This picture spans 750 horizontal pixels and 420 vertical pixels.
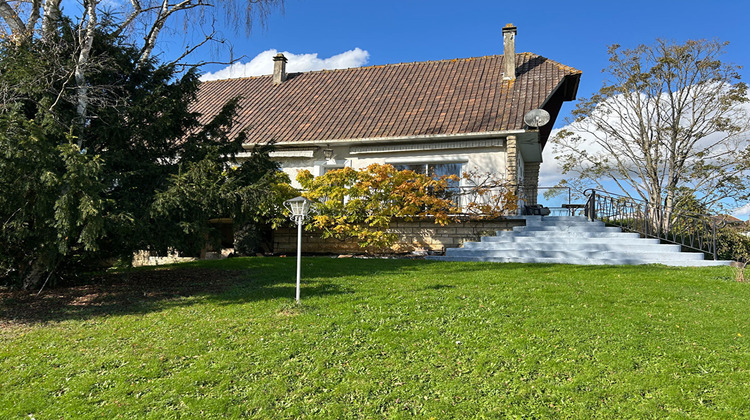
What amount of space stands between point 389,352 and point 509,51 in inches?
521

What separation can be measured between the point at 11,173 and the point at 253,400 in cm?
481

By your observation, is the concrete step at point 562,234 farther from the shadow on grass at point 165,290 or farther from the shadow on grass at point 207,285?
the shadow on grass at point 165,290

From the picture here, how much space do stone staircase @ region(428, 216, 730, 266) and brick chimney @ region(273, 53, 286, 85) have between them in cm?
1141

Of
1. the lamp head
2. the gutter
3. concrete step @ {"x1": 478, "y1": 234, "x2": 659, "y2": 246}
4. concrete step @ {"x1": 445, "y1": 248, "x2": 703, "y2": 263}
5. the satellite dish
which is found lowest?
concrete step @ {"x1": 445, "y1": 248, "x2": 703, "y2": 263}

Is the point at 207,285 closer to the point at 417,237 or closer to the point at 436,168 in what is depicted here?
the point at 417,237

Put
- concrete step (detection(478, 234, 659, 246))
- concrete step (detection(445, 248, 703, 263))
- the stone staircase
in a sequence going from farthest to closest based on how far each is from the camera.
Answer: concrete step (detection(478, 234, 659, 246))
the stone staircase
concrete step (detection(445, 248, 703, 263))

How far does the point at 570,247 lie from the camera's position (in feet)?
37.2

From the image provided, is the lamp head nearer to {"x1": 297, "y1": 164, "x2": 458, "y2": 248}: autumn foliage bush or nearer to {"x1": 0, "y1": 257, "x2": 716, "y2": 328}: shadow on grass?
{"x1": 0, "y1": 257, "x2": 716, "y2": 328}: shadow on grass

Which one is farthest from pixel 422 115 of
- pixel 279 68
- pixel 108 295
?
pixel 108 295

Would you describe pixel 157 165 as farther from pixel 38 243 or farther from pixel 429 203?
pixel 429 203

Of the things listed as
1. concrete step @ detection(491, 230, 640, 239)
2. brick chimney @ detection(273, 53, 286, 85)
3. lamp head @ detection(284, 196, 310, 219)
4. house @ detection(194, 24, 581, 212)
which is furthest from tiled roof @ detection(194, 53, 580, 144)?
lamp head @ detection(284, 196, 310, 219)

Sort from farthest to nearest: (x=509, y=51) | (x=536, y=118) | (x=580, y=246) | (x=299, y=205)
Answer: (x=509, y=51) → (x=536, y=118) → (x=580, y=246) → (x=299, y=205)

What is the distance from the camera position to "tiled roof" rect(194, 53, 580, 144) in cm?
1398

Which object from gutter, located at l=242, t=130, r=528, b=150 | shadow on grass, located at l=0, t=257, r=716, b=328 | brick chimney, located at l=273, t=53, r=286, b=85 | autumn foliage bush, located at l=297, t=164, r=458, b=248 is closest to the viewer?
shadow on grass, located at l=0, t=257, r=716, b=328
